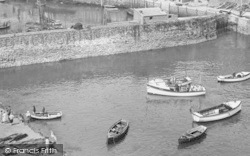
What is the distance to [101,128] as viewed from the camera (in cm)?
4944

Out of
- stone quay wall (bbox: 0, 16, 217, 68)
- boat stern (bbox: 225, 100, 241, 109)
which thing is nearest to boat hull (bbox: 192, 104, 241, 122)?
boat stern (bbox: 225, 100, 241, 109)

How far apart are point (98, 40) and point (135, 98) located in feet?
56.1

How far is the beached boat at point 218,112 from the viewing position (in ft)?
167

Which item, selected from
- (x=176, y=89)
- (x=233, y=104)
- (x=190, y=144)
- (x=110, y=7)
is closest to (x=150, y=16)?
(x=176, y=89)

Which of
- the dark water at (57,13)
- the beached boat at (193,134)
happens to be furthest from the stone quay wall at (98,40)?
the beached boat at (193,134)

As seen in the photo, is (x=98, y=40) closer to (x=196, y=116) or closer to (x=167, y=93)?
(x=167, y=93)

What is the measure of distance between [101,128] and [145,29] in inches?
1113

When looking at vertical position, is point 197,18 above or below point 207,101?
above

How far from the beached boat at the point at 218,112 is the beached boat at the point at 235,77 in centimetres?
808

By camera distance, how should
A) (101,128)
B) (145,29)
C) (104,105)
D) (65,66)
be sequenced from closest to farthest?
(101,128)
(104,105)
(65,66)
(145,29)

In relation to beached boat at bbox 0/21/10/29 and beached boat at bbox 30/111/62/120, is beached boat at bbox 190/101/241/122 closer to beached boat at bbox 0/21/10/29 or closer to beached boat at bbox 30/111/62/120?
beached boat at bbox 30/111/62/120

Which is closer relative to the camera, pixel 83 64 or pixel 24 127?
pixel 24 127

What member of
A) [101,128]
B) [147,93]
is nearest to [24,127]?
[101,128]

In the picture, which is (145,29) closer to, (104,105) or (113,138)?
(104,105)
